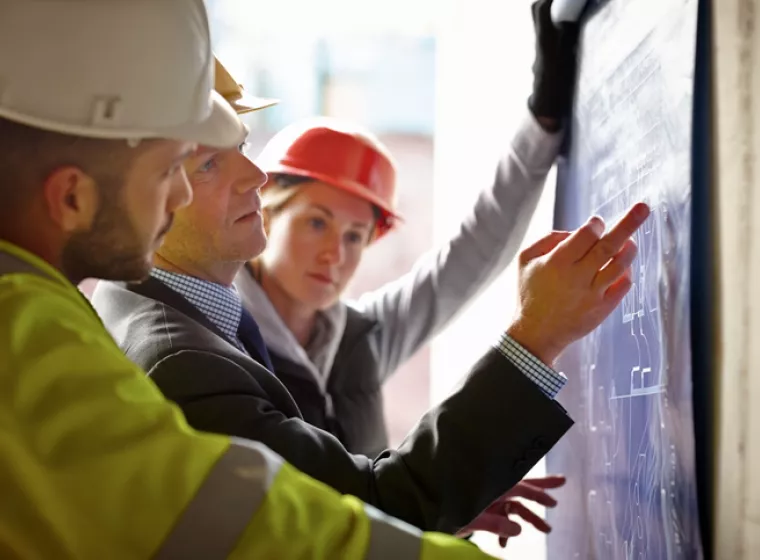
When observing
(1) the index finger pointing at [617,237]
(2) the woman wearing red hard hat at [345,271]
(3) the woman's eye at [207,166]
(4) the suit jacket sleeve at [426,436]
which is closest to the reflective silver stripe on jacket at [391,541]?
(4) the suit jacket sleeve at [426,436]

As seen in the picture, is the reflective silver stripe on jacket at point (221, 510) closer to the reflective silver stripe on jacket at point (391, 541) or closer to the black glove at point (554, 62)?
the reflective silver stripe on jacket at point (391, 541)

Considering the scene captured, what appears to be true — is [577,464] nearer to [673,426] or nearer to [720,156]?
[673,426]

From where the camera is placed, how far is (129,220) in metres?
0.56

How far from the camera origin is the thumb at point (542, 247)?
75 centimetres

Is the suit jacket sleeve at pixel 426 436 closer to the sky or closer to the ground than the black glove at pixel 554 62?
closer to the ground

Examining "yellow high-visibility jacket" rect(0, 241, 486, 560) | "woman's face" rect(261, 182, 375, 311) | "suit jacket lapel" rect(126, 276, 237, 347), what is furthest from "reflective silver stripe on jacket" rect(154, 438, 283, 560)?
"woman's face" rect(261, 182, 375, 311)

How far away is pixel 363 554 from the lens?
1.49 feet

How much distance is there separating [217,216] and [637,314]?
0.39 meters

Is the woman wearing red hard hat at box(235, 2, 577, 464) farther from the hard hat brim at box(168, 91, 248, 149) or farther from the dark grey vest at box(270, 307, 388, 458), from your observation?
the hard hat brim at box(168, 91, 248, 149)

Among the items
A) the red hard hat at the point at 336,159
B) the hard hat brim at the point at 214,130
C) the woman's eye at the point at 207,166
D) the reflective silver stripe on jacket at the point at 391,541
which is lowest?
the reflective silver stripe on jacket at the point at 391,541

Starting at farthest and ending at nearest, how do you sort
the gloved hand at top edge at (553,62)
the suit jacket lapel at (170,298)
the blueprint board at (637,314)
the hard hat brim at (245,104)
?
the gloved hand at top edge at (553,62) → the hard hat brim at (245,104) → the suit jacket lapel at (170,298) → the blueprint board at (637,314)

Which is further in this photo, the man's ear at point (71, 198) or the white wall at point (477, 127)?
the white wall at point (477, 127)

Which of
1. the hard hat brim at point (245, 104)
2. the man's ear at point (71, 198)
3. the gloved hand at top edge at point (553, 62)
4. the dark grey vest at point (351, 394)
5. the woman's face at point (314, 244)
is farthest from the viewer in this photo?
the woman's face at point (314, 244)

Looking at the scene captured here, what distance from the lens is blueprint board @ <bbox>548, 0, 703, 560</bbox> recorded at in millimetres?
662
